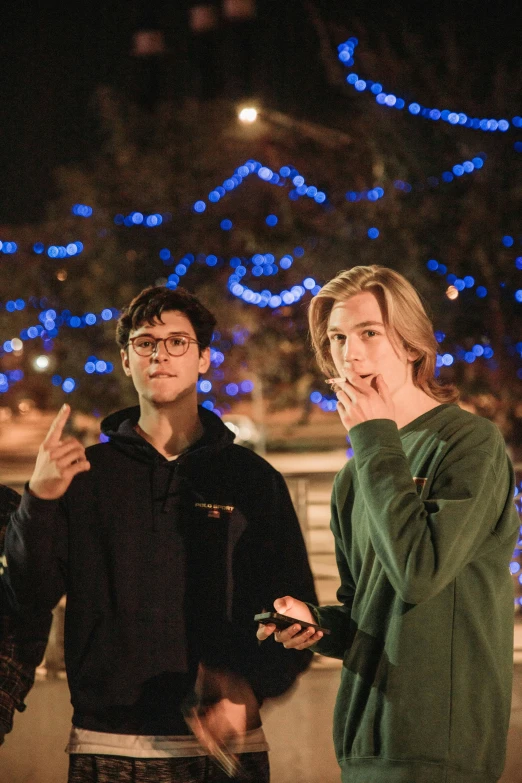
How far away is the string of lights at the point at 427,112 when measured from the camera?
6203 mm

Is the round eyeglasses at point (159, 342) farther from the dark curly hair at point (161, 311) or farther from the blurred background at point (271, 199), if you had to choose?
the blurred background at point (271, 199)

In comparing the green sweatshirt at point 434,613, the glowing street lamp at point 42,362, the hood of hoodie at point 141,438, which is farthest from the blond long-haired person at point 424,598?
the glowing street lamp at point 42,362

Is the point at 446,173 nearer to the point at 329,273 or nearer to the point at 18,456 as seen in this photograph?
the point at 329,273

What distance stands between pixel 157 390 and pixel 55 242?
599 centimetres

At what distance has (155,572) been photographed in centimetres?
231

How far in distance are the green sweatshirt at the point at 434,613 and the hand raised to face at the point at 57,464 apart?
0.72 meters

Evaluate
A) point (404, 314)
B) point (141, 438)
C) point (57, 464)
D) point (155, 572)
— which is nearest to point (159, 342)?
point (141, 438)

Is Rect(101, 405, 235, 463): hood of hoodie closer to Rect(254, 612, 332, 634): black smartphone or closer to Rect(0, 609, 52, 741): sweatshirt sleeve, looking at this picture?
Rect(0, 609, 52, 741): sweatshirt sleeve

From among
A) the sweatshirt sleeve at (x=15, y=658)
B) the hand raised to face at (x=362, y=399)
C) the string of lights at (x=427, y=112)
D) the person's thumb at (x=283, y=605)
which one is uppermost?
the string of lights at (x=427, y=112)

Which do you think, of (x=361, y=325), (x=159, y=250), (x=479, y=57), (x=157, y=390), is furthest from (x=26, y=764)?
(x=479, y=57)

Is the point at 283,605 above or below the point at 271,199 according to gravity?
below

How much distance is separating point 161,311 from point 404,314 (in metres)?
0.81

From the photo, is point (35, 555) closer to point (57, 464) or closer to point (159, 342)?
point (57, 464)

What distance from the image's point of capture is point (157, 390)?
2465mm
